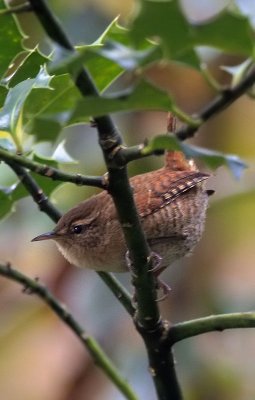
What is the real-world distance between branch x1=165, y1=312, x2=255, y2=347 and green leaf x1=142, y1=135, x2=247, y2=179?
575 millimetres

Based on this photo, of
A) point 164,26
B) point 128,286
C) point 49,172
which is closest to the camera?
point 164,26

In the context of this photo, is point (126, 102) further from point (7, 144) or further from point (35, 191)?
point (35, 191)

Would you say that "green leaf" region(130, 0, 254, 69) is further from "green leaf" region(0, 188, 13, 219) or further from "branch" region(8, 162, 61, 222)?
"green leaf" region(0, 188, 13, 219)

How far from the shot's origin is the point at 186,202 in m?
2.88

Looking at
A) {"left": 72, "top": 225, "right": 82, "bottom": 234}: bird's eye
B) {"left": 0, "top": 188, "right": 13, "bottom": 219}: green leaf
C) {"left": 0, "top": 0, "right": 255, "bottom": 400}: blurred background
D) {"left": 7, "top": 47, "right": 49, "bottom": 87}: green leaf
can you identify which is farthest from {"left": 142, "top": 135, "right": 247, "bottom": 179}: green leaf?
{"left": 0, "top": 0, "right": 255, "bottom": 400}: blurred background

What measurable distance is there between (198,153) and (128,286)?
2404 mm

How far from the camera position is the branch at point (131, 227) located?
1.06 metres

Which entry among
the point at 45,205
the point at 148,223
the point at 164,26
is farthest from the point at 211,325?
the point at 148,223

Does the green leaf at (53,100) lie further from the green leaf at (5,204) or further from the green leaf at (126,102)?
the green leaf at (5,204)

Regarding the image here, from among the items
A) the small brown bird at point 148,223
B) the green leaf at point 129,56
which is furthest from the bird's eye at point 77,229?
the green leaf at point 129,56

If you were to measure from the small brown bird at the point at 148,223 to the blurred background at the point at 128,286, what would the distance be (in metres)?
0.67

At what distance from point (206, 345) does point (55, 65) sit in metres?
2.85

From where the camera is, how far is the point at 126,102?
102 cm

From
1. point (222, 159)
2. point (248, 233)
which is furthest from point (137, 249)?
point (248, 233)
